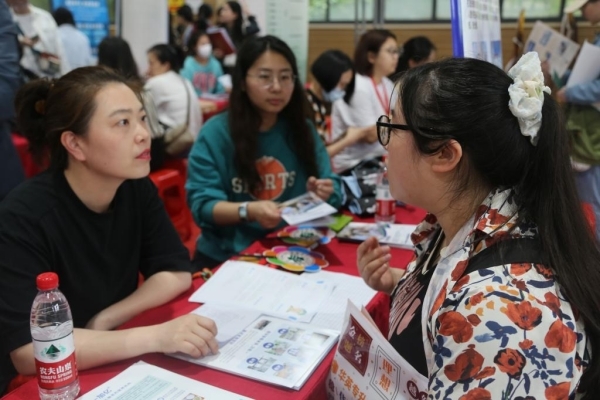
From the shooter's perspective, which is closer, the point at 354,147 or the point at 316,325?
the point at 316,325

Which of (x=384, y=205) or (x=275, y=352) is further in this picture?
(x=384, y=205)

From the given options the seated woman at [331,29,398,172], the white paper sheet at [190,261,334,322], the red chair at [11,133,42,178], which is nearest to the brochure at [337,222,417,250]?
the white paper sheet at [190,261,334,322]

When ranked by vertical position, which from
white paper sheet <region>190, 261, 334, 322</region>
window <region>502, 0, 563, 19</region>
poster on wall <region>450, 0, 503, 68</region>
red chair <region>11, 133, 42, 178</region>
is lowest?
white paper sheet <region>190, 261, 334, 322</region>

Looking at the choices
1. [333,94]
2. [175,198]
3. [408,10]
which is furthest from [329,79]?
[408,10]

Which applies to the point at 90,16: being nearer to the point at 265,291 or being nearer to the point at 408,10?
the point at 408,10

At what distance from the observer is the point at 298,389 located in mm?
1053

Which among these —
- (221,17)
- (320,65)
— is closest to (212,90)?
(221,17)

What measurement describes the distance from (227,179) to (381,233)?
63 cm

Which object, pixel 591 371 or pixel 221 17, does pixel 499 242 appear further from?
pixel 221 17

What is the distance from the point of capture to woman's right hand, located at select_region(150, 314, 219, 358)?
112 centimetres

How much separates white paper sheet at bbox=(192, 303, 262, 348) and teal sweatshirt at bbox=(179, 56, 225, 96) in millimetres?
4705

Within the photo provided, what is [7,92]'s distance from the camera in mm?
1796

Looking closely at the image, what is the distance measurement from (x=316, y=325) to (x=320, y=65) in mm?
2897

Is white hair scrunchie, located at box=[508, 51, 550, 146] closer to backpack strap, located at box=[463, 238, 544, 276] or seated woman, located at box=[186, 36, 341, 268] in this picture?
backpack strap, located at box=[463, 238, 544, 276]
